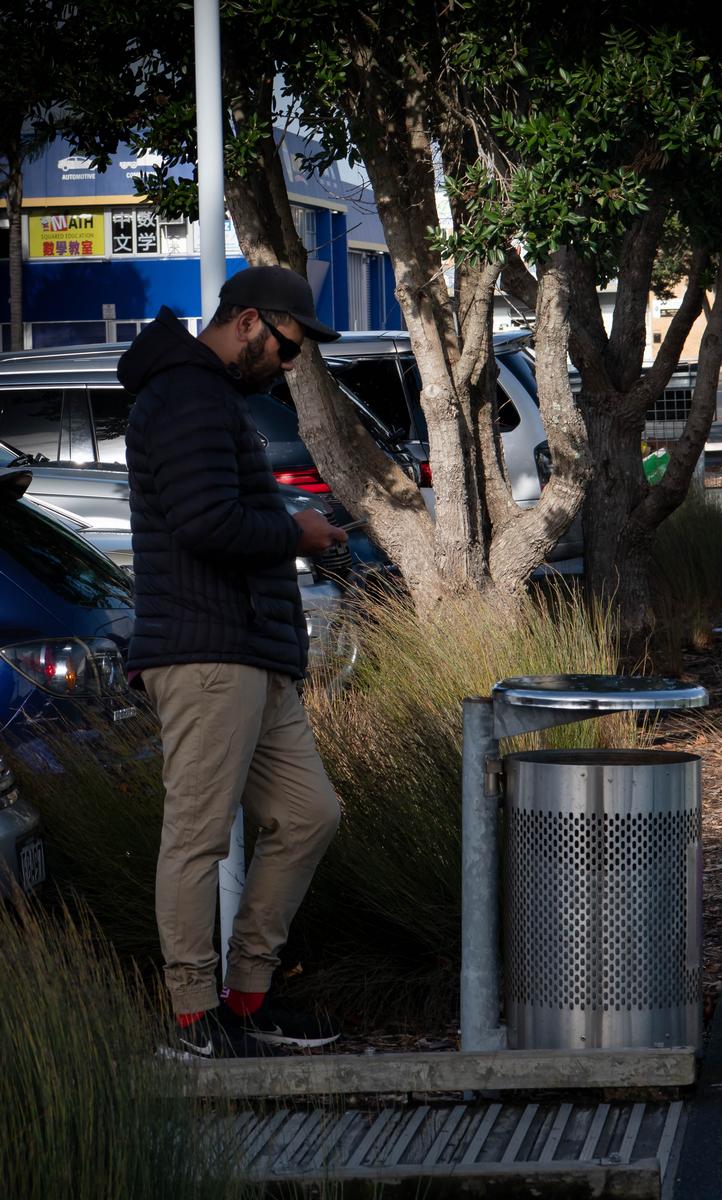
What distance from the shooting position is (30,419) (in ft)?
37.3

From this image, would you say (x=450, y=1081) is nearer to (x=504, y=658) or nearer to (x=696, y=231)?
(x=504, y=658)

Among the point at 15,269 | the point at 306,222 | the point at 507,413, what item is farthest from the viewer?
the point at 306,222

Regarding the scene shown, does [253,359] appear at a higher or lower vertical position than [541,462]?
higher

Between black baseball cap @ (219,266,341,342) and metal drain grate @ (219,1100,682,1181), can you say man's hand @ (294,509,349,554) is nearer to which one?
black baseball cap @ (219,266,341,342)

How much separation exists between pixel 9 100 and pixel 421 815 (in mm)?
4802

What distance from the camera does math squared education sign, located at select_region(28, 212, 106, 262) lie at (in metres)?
40.8

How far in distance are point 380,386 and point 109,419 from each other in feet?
6.25

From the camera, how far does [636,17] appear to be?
7.81 m

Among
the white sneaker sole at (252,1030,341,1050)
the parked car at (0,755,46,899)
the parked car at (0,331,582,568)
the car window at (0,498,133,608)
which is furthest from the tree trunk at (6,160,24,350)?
the white sneaker sole at (252,1030,341,1050)

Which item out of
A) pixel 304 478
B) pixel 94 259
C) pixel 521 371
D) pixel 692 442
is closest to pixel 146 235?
pixel 94 259

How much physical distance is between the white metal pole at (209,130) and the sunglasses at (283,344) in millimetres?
592

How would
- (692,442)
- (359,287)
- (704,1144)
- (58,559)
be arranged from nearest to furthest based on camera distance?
(704,1144) < (58,559) < (692,442) < (359,287)

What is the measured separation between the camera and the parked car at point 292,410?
11.1 meters

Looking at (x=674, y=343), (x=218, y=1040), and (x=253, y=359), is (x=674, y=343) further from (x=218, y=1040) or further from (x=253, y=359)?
(x=218, y=1040)
